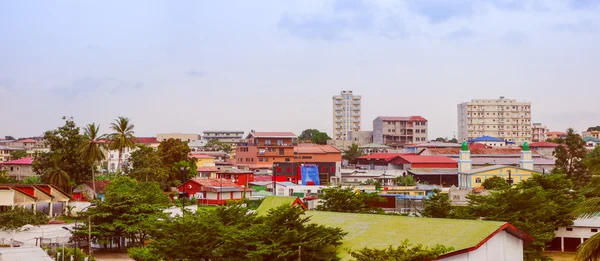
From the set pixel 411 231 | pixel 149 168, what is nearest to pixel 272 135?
pixel 149 168

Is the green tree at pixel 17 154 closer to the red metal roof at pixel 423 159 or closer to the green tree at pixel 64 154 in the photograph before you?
the green tree at pixel 64 154

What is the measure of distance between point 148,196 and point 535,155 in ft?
278

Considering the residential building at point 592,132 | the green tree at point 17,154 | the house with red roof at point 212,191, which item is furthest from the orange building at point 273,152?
the residential building at point 592,132

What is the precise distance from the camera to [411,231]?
86.3 ft

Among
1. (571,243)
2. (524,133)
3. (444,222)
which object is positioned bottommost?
(571,243)

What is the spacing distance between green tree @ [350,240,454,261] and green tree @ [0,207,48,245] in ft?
78.0

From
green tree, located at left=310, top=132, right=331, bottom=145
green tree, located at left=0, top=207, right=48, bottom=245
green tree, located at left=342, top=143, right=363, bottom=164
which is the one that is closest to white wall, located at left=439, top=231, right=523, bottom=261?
green tree, located at left=0, top=207, right=48, bottom=245

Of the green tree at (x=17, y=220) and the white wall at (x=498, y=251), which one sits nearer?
the white wall at (x=498, y=251)

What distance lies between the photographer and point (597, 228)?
132ft

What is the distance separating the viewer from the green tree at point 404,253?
23.6 m

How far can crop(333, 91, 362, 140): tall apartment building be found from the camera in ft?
524

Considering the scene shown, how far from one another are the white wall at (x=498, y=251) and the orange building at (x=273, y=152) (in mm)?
75321

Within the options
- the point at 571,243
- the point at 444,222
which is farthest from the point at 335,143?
the point at 444,222

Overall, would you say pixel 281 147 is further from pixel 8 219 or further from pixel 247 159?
pixel 8 219
